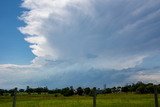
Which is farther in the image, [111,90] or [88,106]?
[111,90]

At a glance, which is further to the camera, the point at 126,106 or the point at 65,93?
the point at 65,93

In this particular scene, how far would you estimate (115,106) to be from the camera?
108ft

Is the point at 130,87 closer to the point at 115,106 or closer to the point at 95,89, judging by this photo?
the point at 115,106

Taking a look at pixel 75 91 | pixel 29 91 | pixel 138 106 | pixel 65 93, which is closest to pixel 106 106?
pixel 138 106

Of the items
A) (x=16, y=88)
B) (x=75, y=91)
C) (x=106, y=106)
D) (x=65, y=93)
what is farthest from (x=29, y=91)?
(x=16, y=88)

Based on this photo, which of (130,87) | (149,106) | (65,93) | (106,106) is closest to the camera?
(149,106)

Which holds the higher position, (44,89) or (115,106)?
(44,89)

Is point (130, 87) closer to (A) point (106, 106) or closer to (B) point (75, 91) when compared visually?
(B) point (75, 91)

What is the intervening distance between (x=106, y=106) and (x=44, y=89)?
88627 mm

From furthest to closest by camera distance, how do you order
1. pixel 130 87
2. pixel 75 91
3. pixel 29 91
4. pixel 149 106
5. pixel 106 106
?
pixel 130 87 < pixel 29 91 < pixel 75 91 < pixel 106 106 < pixel 149 106

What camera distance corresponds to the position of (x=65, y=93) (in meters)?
87.5

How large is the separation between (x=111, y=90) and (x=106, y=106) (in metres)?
82.3

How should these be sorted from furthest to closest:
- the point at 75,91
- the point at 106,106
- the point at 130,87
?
the point at 130,87 → the point at 75,91 → the point at 106,106

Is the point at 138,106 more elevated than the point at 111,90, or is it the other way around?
the point at 111,90
